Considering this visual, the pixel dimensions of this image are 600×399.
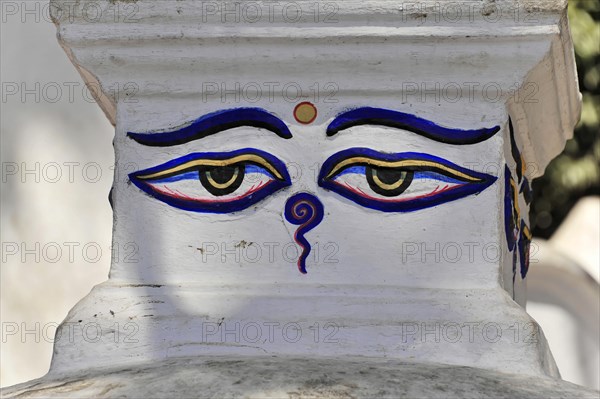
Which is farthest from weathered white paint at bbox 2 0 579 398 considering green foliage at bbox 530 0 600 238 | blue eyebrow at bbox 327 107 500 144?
green foliage at bbox 530 0 600 238

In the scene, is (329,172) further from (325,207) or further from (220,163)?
(220,163)

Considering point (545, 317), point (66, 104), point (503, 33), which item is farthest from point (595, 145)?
point (503, 33)

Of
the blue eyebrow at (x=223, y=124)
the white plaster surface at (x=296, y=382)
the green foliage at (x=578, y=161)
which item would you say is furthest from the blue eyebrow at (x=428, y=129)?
the green foliage at (x=578, y=161)

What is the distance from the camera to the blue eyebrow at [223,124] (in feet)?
8.32

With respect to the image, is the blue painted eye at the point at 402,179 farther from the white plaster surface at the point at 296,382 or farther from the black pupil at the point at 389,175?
the white plaster surface at the point at 296,382

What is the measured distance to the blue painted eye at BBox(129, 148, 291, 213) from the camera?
251 cm

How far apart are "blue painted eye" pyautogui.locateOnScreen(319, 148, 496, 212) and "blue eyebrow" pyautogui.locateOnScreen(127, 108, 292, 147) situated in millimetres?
155

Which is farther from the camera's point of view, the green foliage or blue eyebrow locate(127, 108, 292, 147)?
the green foliage

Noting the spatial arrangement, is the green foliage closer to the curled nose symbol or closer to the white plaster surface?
the curled nose symbol

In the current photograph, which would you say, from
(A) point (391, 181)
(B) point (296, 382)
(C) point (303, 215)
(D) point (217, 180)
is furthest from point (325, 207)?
(B) point (296, 382)

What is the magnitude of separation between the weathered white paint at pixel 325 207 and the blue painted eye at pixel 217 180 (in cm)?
2

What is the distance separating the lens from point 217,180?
8.31 feet

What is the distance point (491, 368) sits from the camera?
2.29 metres

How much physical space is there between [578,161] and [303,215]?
14.4 ft
